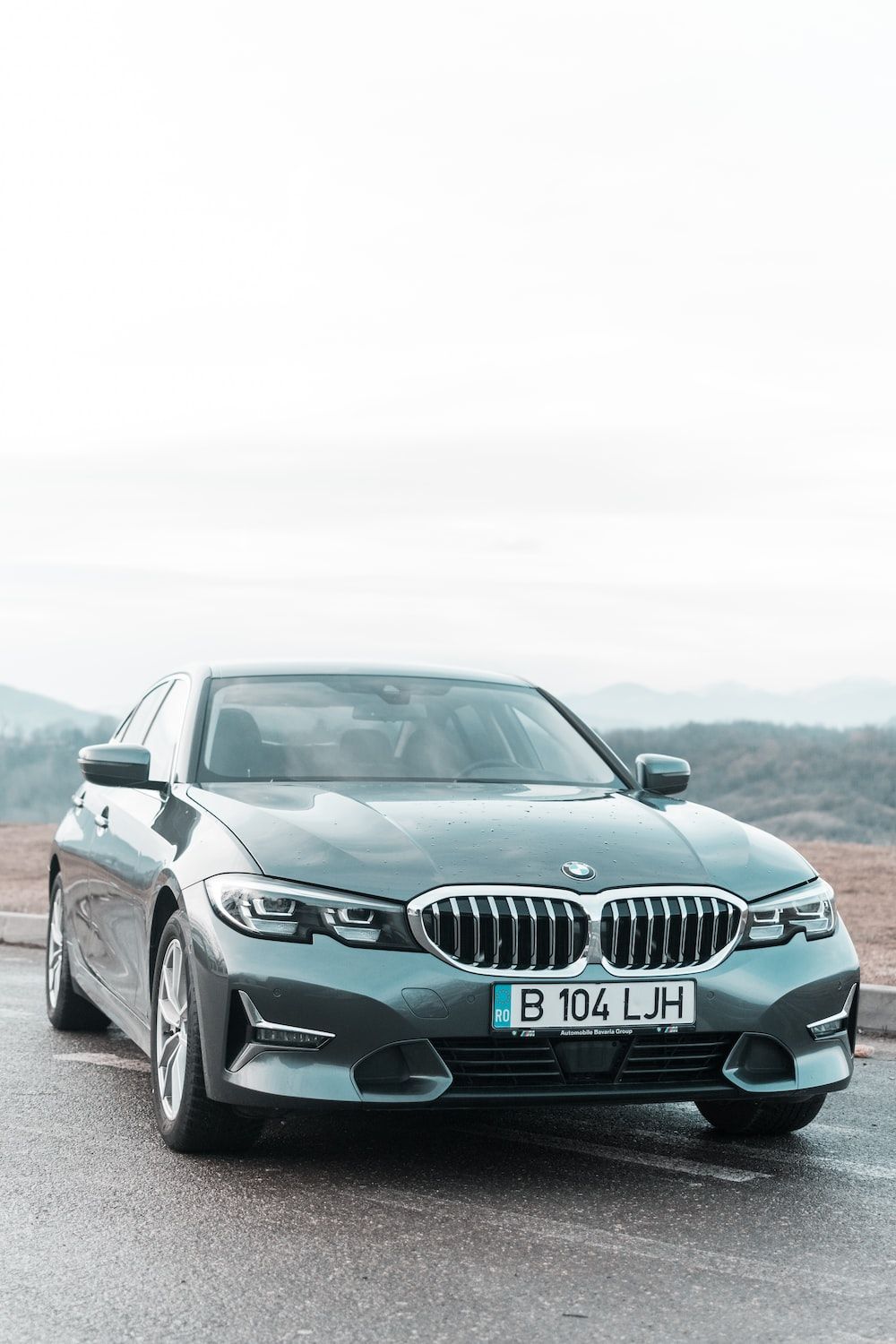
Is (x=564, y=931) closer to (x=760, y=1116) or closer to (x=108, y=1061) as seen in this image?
(x=760, y=1116)

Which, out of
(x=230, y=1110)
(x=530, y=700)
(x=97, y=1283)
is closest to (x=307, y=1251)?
(x=97, y=1283)

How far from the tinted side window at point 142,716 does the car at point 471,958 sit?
147 cm

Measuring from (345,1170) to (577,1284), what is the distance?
1180 millimetres

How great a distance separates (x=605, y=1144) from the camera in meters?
5.39

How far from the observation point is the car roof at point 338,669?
665 centimetres

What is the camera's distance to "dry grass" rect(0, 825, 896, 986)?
33.2ft

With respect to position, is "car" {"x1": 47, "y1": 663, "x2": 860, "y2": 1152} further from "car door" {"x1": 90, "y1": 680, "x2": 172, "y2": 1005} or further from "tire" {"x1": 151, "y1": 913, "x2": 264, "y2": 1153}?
"car door" {"x1": 90, "y1": 680, "x2": 172, "y2": 1005}

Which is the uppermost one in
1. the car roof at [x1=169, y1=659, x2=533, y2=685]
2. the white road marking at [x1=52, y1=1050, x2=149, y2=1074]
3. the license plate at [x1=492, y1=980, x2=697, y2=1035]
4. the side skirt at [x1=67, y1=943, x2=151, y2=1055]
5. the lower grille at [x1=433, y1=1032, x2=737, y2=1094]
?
the car roof at [x1=169, y1=659, x2=533, y2=685]

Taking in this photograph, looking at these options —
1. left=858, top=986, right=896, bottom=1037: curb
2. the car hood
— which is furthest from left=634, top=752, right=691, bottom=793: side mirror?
left=858, top=986, right=896, bottom=1037: curb

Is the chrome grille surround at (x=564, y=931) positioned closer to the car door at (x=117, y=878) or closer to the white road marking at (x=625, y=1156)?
the white road marking at (x=625, y=1156)

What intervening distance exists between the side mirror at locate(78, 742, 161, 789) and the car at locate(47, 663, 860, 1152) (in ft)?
0.80

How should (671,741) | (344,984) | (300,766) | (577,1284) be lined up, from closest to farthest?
1. (577,1284)
2. (344,984)
3. (300,766)
4. (671,741)

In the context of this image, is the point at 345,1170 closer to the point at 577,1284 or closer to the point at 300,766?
the point at 577,1284

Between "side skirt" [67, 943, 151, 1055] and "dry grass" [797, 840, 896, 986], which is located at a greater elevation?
"side skirt" [67, 943, 151, 1055]
